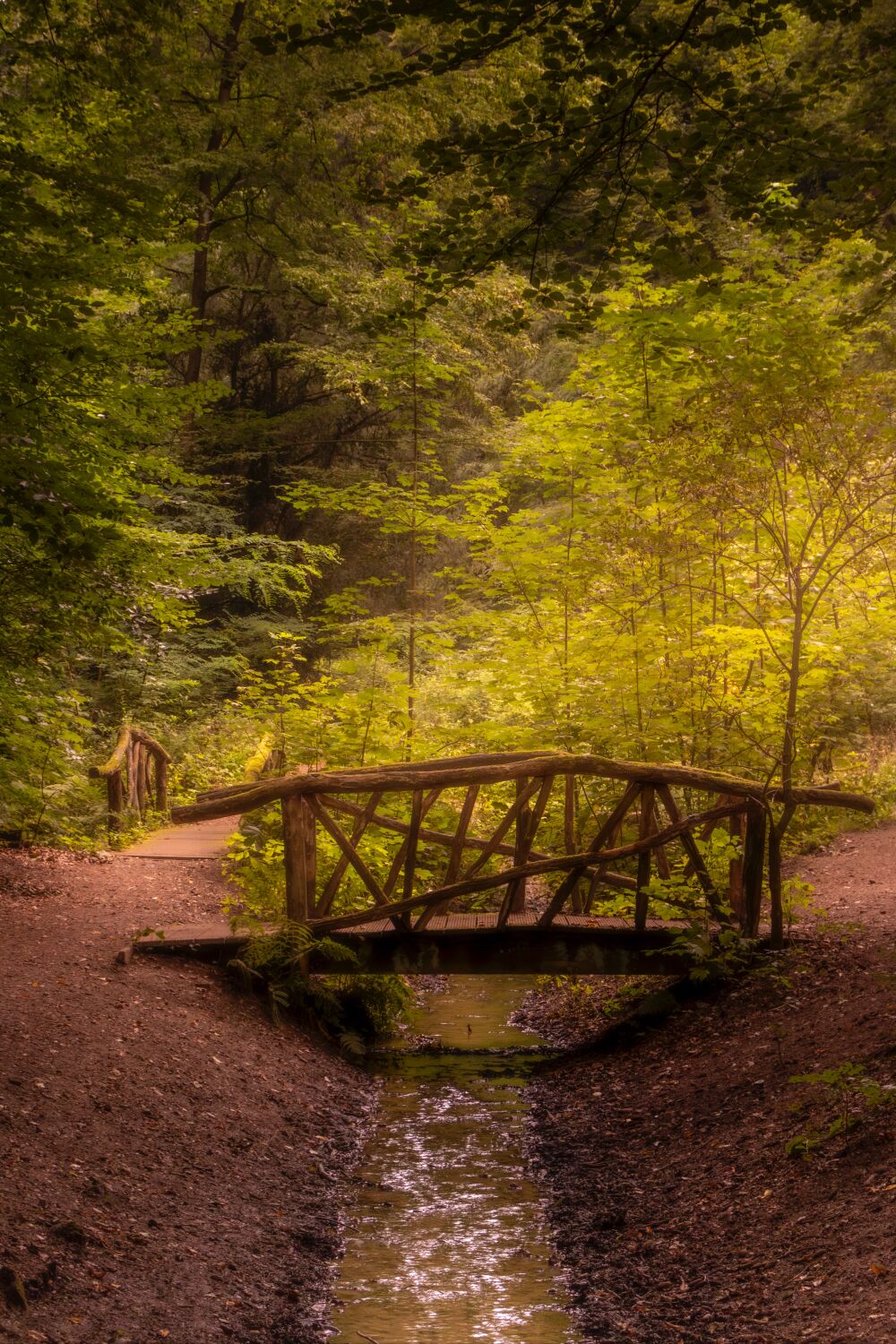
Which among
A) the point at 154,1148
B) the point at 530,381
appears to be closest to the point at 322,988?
the point at 154,1148

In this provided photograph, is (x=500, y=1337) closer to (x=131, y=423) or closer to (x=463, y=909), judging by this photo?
(x=463, y=909)

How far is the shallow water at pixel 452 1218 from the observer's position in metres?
4.40

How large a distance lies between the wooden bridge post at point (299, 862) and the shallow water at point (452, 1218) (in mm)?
1347

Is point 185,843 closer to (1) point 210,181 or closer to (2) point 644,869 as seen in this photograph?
(2) point 644,869

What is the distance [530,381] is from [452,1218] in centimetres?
845

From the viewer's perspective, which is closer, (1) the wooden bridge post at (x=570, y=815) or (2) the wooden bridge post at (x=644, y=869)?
(2) the wooden bridge post at (x=644, y=869)

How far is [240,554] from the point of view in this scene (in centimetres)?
1881

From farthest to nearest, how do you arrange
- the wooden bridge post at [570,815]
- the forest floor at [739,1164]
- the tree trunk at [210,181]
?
the tree trunk at [210,181] < the wooden bridge post at [570,815] < the forest floor at [739,1164]

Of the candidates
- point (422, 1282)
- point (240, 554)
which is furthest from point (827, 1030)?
point (240, 554)

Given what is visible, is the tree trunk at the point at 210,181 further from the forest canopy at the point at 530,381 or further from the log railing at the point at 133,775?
the log railing at the point at 133,775

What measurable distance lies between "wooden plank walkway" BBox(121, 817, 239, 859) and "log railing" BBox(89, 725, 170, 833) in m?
0.50

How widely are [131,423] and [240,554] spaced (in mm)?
10690

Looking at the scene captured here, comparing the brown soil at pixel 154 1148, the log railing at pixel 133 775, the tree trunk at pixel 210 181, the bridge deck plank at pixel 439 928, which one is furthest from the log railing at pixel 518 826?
the tree trunk at pixel 210 181

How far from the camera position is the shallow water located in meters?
4.40
